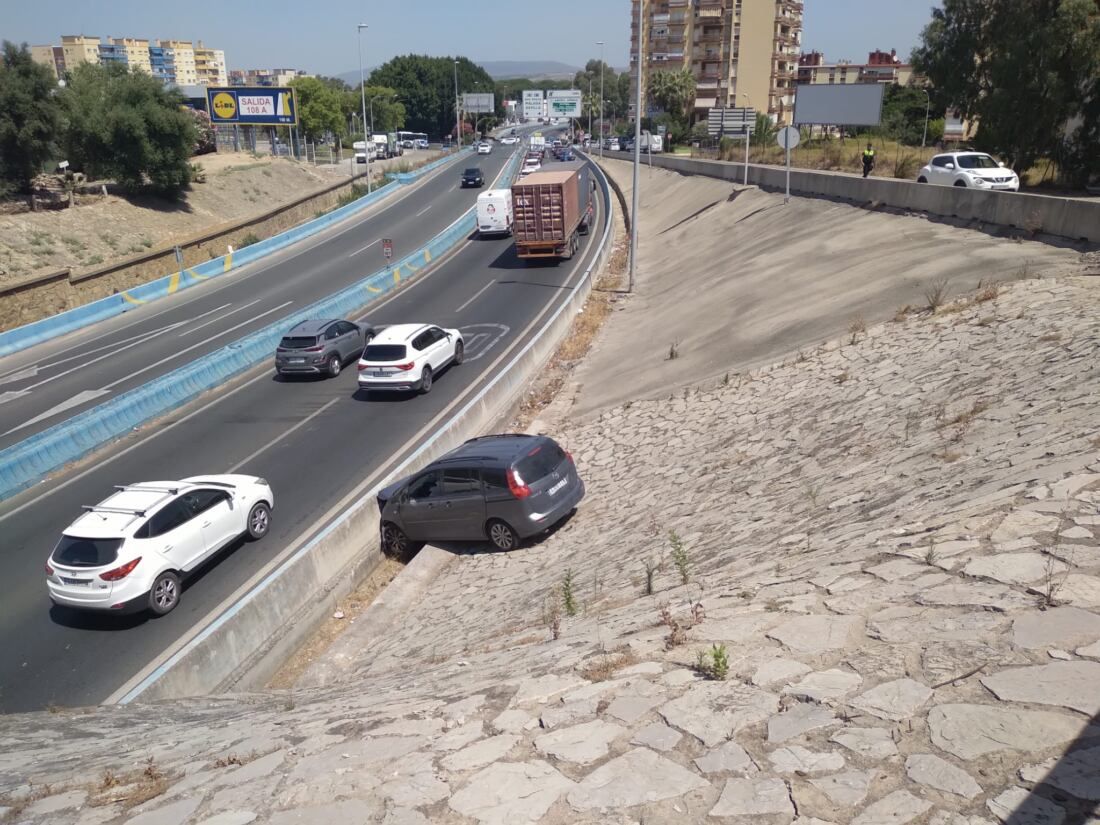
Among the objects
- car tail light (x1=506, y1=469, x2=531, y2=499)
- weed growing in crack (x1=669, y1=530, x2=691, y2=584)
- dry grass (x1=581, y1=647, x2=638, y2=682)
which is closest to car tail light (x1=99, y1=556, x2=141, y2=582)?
car tail light (x1=506, y1=469, x2=531, y2=499)

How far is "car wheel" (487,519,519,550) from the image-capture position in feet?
39.1

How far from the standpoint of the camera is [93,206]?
43750mm

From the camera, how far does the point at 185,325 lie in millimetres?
30156

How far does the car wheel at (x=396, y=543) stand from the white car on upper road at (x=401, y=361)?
7.50 m

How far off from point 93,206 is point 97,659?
40.8 meters

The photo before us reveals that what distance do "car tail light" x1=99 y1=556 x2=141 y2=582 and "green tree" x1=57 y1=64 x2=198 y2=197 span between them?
43457 mm

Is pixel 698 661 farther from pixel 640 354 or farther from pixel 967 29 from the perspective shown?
pixel 967 29

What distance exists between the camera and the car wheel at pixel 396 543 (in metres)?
13.0

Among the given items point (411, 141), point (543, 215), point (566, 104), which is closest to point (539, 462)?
point (543, 215)

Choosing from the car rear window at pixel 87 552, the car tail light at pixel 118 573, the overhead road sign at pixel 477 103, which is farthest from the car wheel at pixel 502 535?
the overhead road sign at pixel 477 103

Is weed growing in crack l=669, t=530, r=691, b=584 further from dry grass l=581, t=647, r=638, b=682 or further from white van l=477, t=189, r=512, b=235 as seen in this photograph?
white van l=477, t=189, r=512, b=235

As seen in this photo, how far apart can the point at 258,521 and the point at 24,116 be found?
38990 millimetres

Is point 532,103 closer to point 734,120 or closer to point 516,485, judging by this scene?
point 734,120

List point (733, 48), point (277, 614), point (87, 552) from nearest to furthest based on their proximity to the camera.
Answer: point (277, 614) → point (87, 552) → point (733, 48)
